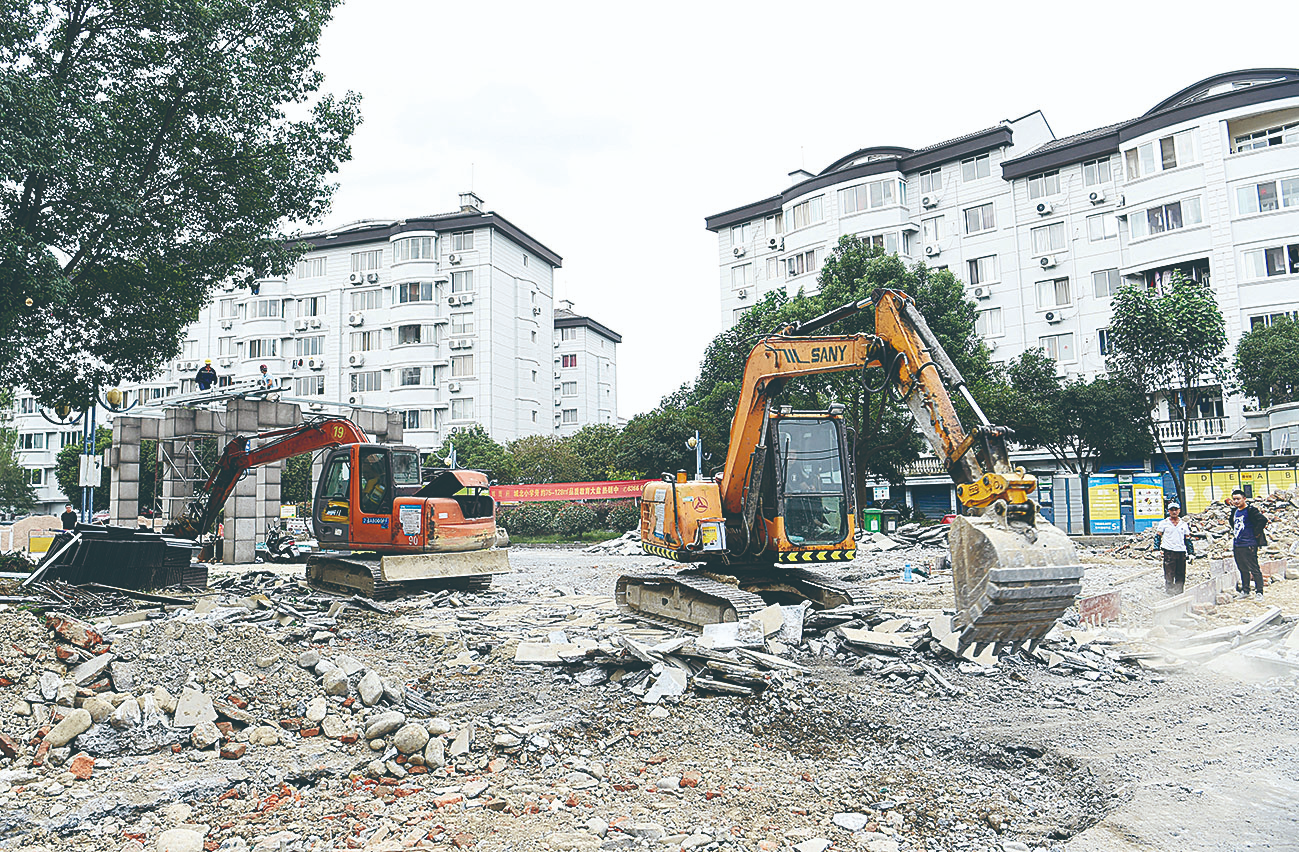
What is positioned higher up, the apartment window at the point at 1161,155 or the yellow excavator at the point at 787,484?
A: the apartment window at the point at 1161,155

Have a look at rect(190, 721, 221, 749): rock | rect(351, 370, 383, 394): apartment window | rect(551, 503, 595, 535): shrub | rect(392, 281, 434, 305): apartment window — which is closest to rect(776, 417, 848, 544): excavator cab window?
rect(190, 721, 221, 749): rock

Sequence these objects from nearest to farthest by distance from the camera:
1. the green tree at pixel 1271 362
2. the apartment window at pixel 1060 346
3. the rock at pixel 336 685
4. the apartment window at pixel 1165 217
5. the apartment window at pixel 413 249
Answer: the rock at pixel 336 685
the green tree at pixel 1271 362
the apartment window at pixel 1165 217
the apartment window at pixel 1060 346
the apartment window at pixel 413 249

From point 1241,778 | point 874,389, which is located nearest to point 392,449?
point 874,389

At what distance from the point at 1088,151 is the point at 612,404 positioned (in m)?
41.6

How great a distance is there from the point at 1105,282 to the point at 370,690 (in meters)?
39.8

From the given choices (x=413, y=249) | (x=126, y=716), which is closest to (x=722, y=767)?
(x=126, y=716)

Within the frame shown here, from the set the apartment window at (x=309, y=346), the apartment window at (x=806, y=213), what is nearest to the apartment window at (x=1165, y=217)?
the apartment window at (x=806, y=213)

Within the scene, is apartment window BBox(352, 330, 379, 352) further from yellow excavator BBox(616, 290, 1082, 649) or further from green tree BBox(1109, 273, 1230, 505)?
yellow excavator BBox(616, 290, 1082, 649)

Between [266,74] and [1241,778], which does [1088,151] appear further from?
[1241,778]

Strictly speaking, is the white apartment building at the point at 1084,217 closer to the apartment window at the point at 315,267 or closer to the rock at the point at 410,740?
the apartment window at the point at 315,267

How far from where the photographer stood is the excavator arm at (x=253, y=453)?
15922 millimetres

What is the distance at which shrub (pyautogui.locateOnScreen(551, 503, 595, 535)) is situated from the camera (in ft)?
121

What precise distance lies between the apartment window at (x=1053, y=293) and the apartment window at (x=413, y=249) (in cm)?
3350

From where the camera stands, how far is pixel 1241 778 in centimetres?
579
